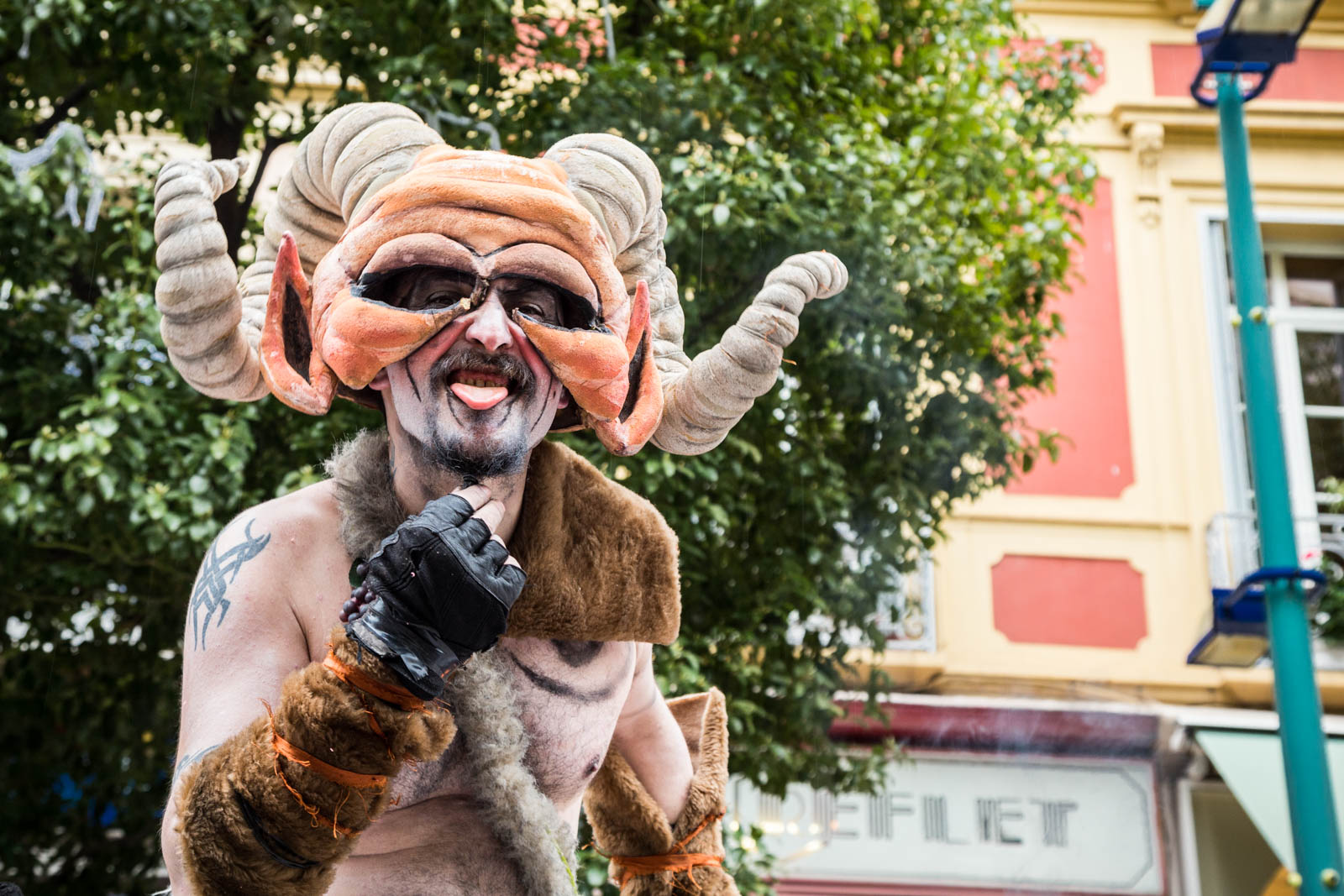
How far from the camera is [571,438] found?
19.5ft

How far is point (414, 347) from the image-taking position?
2.51 metres

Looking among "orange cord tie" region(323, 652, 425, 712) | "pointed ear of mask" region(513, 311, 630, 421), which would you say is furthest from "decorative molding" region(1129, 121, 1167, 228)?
"orange cord tie" region(323, 652, 425, 712)

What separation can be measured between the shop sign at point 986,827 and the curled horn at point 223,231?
26.0 ft

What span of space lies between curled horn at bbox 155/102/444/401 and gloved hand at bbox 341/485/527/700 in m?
0.63

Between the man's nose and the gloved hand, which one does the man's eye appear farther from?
the gloved hand

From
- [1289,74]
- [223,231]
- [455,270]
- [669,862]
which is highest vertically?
[1289,74]

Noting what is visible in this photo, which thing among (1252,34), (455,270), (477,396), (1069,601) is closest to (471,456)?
(477,396)

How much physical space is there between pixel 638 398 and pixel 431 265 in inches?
19.4

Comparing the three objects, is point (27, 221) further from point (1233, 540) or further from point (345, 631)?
point (1233, 540)

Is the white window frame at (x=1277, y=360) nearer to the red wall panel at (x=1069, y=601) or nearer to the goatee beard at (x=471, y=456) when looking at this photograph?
the red wall panel at (x=1069, y=601)

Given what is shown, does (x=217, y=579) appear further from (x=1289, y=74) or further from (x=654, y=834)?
(x=1289, y=74)

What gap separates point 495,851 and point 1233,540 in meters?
9.52

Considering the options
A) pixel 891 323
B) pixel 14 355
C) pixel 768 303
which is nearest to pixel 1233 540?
pixel 891 323

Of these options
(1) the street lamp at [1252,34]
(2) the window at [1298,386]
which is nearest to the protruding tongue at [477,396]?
(1) the street lamp at [1252,34]
